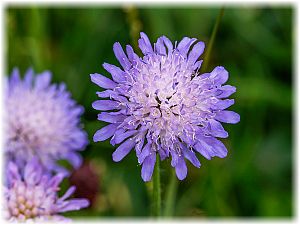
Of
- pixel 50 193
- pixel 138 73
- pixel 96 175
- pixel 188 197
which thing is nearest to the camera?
pixel 138 73

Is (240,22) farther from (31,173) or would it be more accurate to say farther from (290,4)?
(31,173)

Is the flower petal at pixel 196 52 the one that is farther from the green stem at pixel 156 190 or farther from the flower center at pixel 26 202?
the flower center at pixel 26 202

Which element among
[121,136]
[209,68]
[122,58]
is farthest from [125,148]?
[209,68]

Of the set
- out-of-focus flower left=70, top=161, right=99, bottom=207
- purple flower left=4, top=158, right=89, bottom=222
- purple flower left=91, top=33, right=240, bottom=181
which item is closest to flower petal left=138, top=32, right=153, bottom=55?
purple flower left=91, top=33, right=240, bottom=181

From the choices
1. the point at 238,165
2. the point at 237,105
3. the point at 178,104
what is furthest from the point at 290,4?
the point at 178,104

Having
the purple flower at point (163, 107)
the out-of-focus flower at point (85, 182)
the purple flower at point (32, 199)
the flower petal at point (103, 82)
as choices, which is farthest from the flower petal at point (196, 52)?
the out-of-focus flower at point (85, 182)

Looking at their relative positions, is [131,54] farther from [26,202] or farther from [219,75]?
[26,202]
